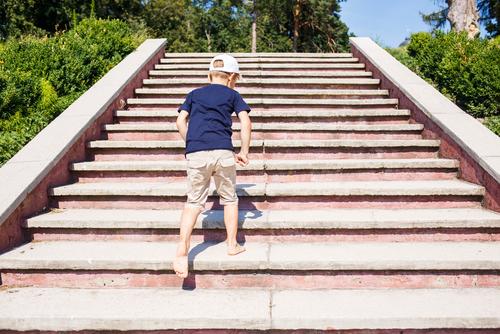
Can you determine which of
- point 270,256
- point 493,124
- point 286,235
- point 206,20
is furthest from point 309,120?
point 206,20

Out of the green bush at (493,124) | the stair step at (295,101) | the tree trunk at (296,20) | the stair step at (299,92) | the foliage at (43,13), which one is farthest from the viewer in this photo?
the tree trunk at (296,20)

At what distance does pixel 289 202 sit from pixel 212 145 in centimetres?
131

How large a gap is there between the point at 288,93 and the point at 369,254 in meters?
3.79

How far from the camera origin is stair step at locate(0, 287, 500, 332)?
3.01 metres

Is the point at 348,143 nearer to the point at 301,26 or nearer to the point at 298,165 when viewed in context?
the point at 298,165

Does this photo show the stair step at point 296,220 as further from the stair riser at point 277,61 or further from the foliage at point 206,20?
the foliage at point 206,20

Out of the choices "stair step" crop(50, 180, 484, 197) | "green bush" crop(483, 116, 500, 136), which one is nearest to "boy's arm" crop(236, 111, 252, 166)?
"stair step" crop(50, 180, 484, 197)

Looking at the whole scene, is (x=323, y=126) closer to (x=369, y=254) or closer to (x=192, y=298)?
(x=369, y=254)

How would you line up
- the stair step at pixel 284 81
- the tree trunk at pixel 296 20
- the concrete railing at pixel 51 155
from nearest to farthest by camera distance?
1. the concrete railing at pixel 51 155
2. the stair step at pixel 284 81
3. the tree trunk at pixel 296 20

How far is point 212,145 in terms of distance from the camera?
342 cm

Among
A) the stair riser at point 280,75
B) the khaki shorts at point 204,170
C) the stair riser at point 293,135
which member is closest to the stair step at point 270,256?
the khaki shorts at point 204,170

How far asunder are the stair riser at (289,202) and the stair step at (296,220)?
0.15 metres

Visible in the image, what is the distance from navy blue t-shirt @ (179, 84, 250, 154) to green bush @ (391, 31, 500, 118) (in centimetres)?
474

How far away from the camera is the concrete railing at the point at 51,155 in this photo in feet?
12.6
